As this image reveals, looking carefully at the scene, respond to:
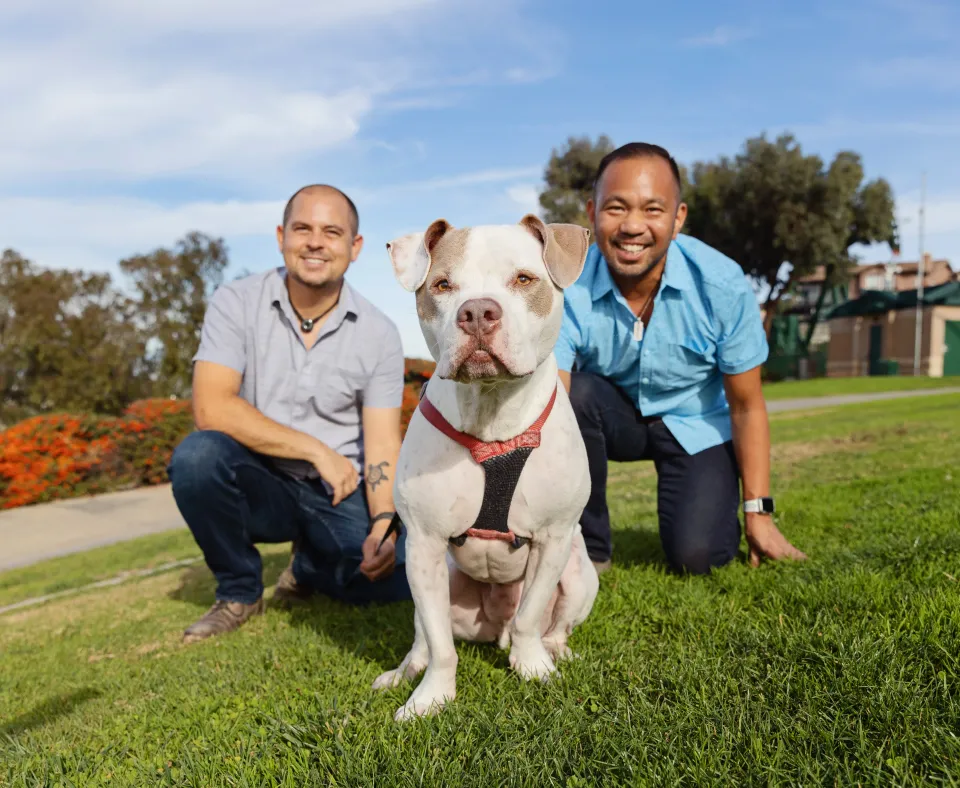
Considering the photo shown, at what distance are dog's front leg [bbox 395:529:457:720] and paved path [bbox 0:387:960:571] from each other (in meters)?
7.17

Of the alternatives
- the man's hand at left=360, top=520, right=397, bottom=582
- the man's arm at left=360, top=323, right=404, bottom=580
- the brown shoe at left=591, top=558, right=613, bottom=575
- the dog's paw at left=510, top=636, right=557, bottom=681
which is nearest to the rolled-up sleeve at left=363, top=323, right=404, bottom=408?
the man's arm at left=360, top=323, right=404, bottom=580

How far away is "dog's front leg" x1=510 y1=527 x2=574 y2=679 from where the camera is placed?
2611mm

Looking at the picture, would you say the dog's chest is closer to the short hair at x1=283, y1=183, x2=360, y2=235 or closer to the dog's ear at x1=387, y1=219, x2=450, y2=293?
the dog's ear at x1=387, y1=219, x2=450, y2=293

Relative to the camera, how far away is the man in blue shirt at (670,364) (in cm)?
360

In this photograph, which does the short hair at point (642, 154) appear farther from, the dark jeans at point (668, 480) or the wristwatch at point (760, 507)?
the wristwatch at point (760, 507)

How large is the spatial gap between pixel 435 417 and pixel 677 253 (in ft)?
6.09

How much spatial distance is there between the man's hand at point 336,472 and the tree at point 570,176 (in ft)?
89.0

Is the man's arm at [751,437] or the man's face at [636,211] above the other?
the man's face at [636,211]

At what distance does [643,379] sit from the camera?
A: 396 cm

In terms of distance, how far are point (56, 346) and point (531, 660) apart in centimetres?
2703

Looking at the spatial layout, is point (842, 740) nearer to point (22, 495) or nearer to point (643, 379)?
point (643, 379)

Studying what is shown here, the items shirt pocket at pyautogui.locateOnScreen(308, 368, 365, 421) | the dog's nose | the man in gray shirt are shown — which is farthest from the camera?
shirt pocket at pyautogui.locateOnScreen(308, 368, 365, 421)

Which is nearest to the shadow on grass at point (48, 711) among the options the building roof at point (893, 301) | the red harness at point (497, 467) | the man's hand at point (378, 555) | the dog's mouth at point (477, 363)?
the man's hand at point (378, 555)

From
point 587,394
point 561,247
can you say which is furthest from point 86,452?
point 561,247
